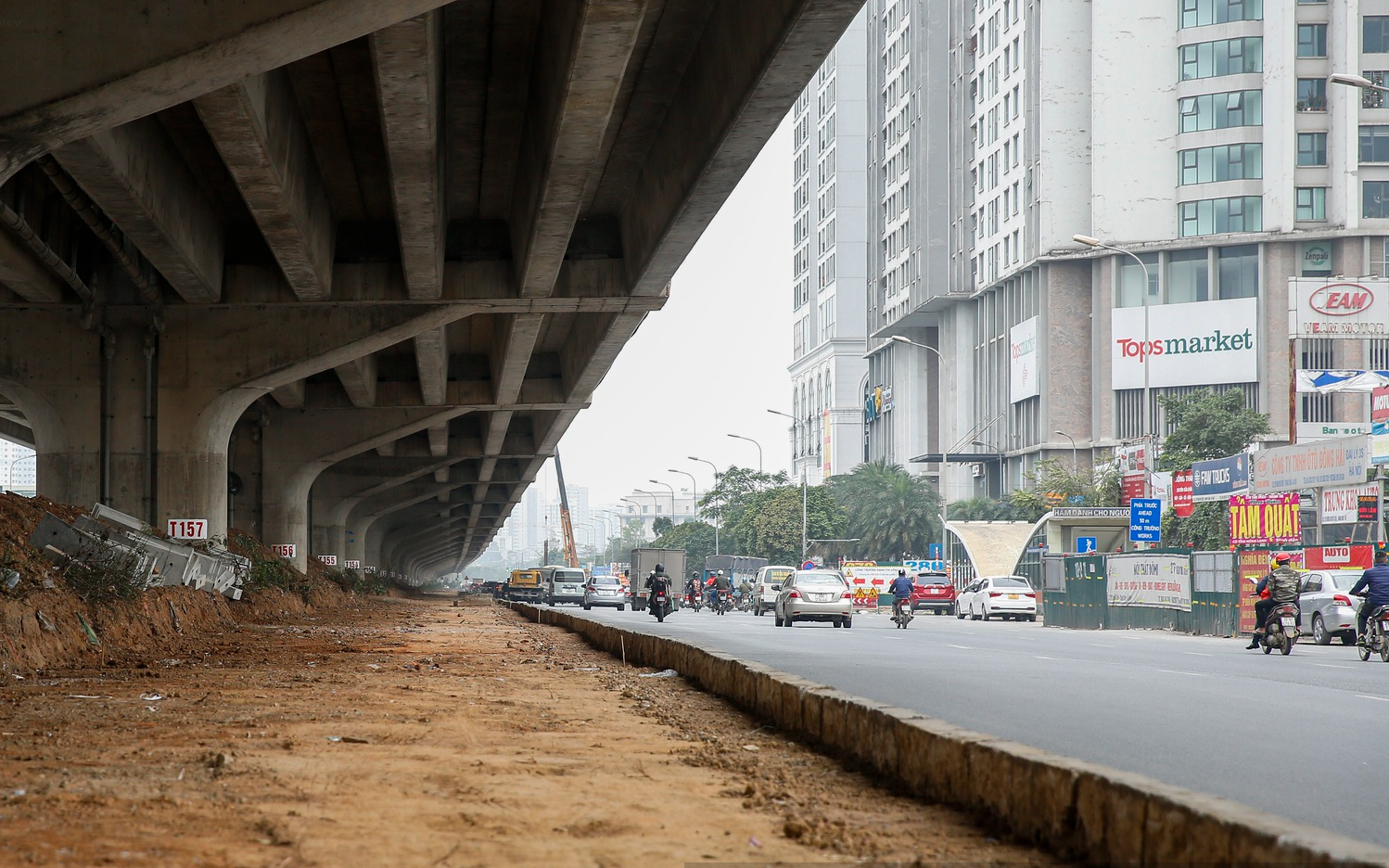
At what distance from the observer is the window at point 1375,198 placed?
88.3m

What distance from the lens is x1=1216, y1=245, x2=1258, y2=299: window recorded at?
3575 inches

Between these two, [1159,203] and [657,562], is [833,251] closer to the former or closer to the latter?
[1159,203]

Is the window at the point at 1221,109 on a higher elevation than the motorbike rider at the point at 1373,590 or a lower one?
higher

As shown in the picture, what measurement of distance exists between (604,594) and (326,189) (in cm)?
4469

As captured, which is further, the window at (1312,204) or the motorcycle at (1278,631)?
the window at (1312,204)

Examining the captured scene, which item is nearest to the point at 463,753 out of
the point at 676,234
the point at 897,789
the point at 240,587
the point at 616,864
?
the point at 897,789

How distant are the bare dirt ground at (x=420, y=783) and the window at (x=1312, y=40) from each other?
88.8 metres

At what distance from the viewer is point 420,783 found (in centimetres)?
729

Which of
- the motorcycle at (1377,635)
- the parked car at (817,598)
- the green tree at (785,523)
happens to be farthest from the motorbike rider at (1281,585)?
the green tree at (785,523)

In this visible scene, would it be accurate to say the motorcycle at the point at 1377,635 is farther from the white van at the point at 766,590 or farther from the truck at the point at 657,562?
the truck at the point at 657,562

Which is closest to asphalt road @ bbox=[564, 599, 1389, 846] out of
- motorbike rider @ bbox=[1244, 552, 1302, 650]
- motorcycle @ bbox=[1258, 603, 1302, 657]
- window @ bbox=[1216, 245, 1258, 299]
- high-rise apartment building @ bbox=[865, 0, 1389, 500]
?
motorcycle @ bbox=[1258, 603, 1302, 657]

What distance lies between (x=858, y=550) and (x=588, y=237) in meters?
82.8

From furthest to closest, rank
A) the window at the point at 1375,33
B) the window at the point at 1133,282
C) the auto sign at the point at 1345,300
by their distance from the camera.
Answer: the window at the point at 1133,282 < the window at the point at 1375,33 < the auto sign at the point at 1345,300

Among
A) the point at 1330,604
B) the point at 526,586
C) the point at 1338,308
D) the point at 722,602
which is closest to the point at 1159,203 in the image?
the point at 1338,308
